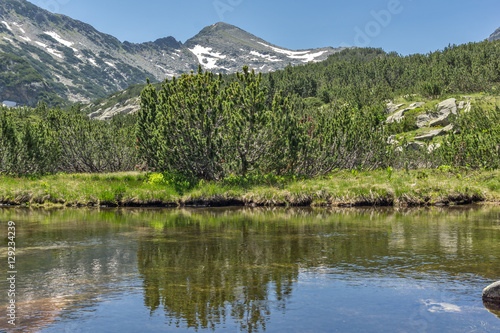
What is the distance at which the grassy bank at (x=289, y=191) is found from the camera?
1043 inches

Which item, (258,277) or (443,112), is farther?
(443,112)

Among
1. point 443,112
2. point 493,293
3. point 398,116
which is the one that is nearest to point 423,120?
point 443,112

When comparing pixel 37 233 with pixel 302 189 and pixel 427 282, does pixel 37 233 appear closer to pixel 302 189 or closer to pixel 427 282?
pixel 427 282

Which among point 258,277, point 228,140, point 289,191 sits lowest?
point 258,277

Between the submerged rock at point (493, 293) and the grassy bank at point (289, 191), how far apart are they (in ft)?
63.0

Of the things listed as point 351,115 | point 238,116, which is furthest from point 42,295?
point 351,115

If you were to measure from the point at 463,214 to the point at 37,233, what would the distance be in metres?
19.4

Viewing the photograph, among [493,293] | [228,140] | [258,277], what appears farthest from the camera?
[228,140]

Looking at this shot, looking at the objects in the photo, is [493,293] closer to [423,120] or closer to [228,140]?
[228,140]

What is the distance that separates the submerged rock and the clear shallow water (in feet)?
0.76

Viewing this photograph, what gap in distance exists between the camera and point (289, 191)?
27.9m

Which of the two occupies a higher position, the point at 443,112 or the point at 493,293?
the point at 443,112

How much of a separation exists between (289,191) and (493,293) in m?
20.3

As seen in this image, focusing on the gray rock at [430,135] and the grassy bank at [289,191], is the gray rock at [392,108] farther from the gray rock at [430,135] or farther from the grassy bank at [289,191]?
the grassy bank at [289,191]
